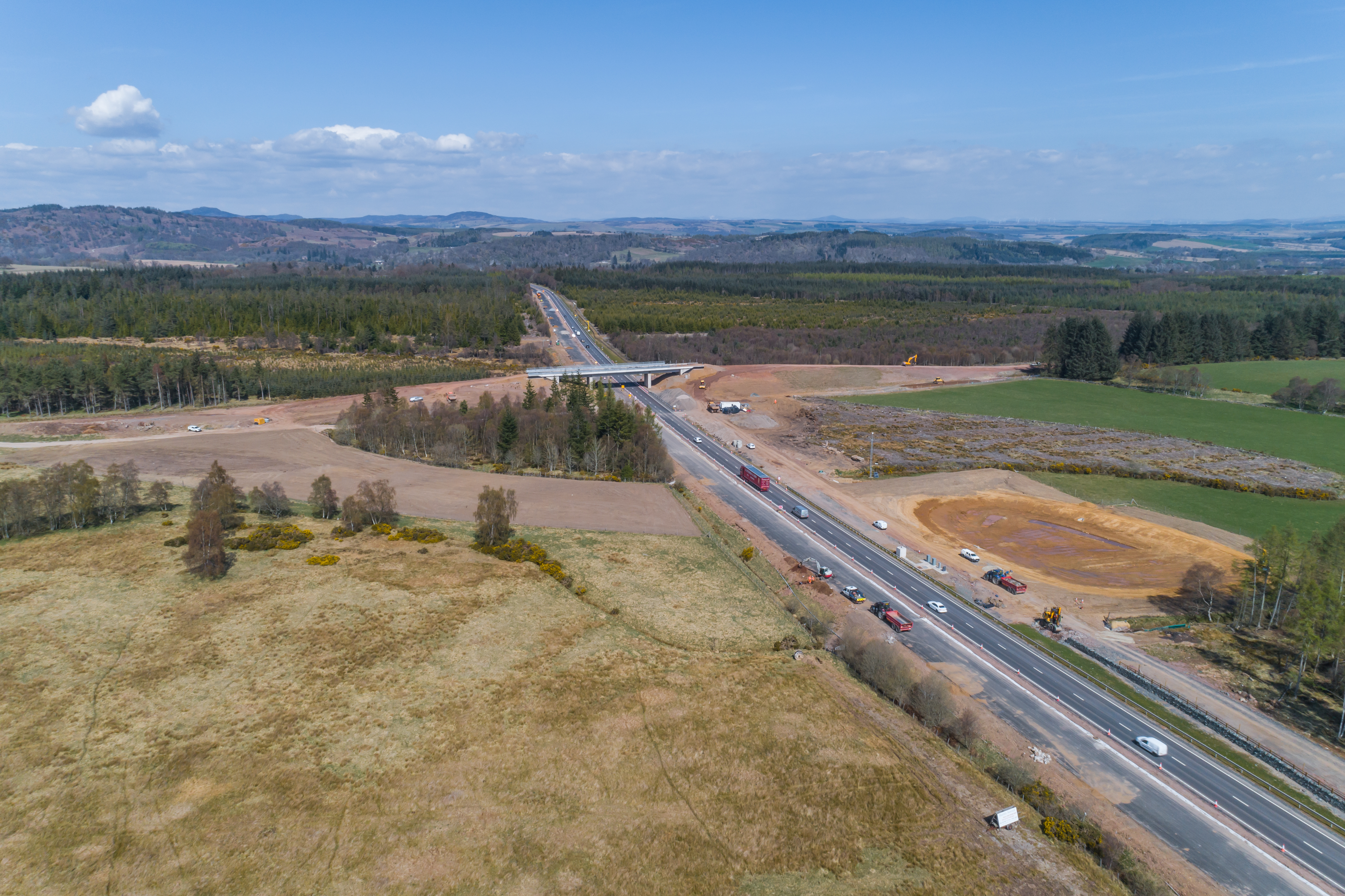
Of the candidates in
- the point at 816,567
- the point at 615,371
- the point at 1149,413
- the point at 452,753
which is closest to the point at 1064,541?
the point at 816,567

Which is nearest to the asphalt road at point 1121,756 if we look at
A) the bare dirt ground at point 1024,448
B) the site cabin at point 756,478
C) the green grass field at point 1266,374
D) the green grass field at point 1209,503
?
the site cabin at point 756,478

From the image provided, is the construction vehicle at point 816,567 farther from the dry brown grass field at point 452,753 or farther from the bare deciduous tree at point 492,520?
the bare deciduous tree at point 492,520

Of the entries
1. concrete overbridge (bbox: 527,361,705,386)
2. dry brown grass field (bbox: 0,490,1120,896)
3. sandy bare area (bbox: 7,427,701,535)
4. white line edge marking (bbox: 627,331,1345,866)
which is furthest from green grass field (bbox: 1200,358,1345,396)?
dry brown grass field (bbox: 0,490,1120,896)

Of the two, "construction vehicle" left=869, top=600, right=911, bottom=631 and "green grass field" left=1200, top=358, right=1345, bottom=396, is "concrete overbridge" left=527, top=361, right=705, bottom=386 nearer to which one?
"construction vehicle" left=869, top=600, right=911, bottom=631

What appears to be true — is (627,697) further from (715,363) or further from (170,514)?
(715,363)

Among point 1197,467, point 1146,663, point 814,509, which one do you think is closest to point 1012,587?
point 1146,663
